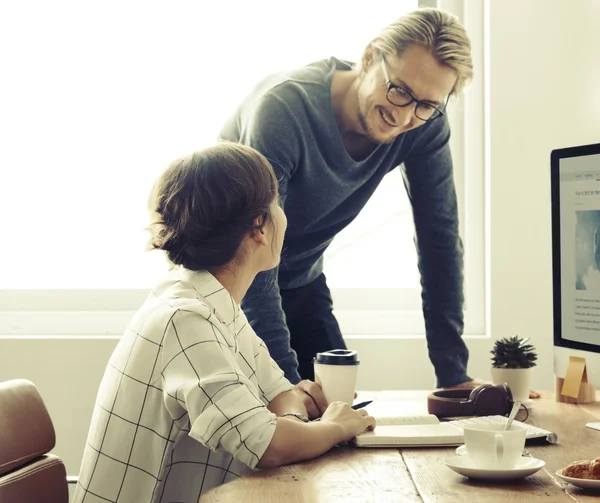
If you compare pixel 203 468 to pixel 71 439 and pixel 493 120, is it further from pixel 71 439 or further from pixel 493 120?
pixel 493 120

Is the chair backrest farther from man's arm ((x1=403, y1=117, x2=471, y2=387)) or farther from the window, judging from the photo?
the window

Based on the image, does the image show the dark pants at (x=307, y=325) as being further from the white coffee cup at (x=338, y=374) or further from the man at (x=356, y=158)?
the white coffee cup at (x=338, y=374)

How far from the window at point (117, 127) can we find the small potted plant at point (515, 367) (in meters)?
1.13

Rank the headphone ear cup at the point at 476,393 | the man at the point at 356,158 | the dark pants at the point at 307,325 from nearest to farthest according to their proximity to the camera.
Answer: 1. the headphone ear cup at the point at 476,393
2. the man at the point at 356,158
3. the dark pants at the point at 307,325

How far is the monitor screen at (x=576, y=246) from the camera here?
5.24ft

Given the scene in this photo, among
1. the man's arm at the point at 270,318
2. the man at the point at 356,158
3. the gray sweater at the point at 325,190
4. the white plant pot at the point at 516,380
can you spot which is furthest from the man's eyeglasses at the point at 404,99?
the white plant pot at the point at 516,380

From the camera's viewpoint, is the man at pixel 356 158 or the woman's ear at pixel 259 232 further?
the man at pixel 356 158

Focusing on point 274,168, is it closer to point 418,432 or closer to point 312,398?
point 312,398

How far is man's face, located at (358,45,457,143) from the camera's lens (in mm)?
1826

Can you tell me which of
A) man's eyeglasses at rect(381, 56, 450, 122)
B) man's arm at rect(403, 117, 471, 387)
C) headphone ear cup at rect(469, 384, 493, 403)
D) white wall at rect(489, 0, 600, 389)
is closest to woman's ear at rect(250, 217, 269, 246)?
headphone ear cup at rect(469, 384, 493, 403)

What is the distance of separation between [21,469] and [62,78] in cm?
196

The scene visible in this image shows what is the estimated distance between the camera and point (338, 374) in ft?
4.89

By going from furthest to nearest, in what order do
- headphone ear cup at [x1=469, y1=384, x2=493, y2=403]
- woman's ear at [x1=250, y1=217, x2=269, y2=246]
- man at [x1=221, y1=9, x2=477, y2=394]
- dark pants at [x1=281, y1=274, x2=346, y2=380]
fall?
1. dark pants at [x1=281, y1=274, x2=346, y2=380]
2. man at [x1=221, y1=9, x2=477, y2=394]
3. headphone ear cup at [x1=469, y1=384, x2=493, y2=403]
4. woman's ear at [x1=250, y1=217, x2=269, y2=246]

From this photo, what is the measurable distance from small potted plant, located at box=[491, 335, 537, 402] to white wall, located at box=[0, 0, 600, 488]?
0.94m
